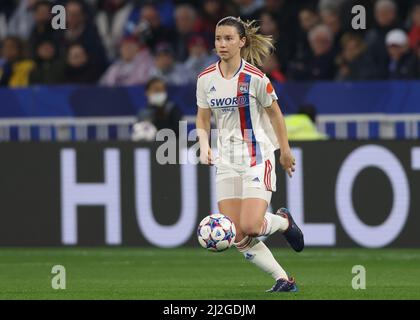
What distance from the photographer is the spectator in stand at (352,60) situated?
17922 mm

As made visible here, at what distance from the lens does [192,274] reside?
13.3 metres

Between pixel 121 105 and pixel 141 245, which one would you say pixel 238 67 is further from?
pixel 121 105

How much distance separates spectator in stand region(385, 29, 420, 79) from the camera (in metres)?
17.5

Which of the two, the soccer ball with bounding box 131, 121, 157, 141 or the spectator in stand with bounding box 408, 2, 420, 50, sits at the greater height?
the spectator in stand with bounding box 408, 2, 420, 50

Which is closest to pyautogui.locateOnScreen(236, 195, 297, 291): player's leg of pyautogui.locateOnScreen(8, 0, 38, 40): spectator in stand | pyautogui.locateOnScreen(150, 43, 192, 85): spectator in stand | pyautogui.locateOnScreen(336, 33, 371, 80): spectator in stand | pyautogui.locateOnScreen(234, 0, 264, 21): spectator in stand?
pyautogui.locateOnScreen(336, 33, 371, 80): spectator in stand

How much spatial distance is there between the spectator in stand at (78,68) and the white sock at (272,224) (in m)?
8.21

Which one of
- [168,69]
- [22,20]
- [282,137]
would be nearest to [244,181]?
[282,137]

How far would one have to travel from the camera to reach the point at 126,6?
20188mm

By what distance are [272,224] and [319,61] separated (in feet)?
24.8

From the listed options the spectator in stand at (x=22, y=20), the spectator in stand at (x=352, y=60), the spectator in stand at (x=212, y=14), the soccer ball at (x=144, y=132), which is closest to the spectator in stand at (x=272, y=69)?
the spectator in stand at (x=352, y=60)

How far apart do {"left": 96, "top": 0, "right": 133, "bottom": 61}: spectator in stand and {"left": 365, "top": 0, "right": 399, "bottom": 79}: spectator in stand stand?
12.3 ft

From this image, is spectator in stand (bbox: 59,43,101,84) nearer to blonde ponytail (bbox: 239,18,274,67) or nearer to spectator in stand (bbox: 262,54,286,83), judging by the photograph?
spectator in stand (bbox: 262,54,286,83)
